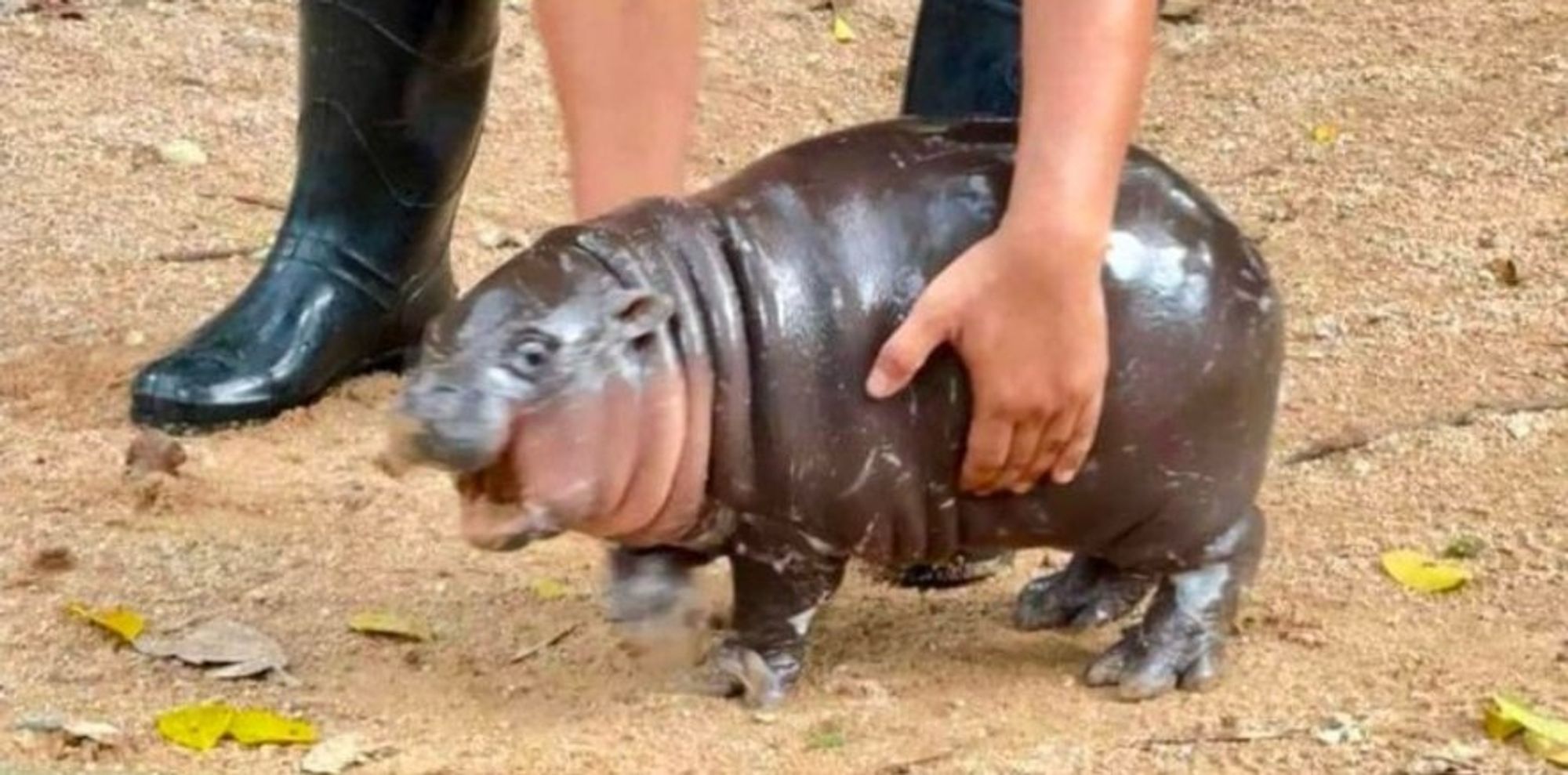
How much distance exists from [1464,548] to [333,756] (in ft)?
2.87

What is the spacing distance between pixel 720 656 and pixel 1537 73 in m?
1.85

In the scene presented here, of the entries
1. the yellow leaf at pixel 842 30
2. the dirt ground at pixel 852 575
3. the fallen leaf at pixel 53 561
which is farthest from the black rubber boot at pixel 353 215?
the yellow leaf at pixel 842 30

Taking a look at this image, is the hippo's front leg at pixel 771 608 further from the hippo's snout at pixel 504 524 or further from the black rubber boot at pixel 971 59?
the black rubber boot at pixel 971 59

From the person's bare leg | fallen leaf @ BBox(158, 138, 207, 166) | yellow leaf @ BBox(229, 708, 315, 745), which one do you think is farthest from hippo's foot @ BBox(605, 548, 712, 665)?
fallen leaf @ BBox(158, 138, 207, 166)

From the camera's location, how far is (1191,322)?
6.13 feet

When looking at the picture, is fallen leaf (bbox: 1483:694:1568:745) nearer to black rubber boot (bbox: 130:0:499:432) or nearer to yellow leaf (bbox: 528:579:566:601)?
yellow leaf (bbox: 528:579:566:601)

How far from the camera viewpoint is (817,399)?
1.82m

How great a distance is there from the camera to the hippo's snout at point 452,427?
5.67ft

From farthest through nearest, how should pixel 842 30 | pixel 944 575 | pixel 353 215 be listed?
pixel 842 30 → pixel 353 215 → pixel 944 575

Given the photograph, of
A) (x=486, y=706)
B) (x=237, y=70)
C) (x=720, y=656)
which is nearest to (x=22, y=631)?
(x=486, y=706)

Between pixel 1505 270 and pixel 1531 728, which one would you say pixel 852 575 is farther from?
pixel 1505 270

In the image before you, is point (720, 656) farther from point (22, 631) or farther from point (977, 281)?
point (22, 631)

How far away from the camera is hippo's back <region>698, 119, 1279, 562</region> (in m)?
1.82

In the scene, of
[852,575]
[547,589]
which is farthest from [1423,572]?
[547,589]
